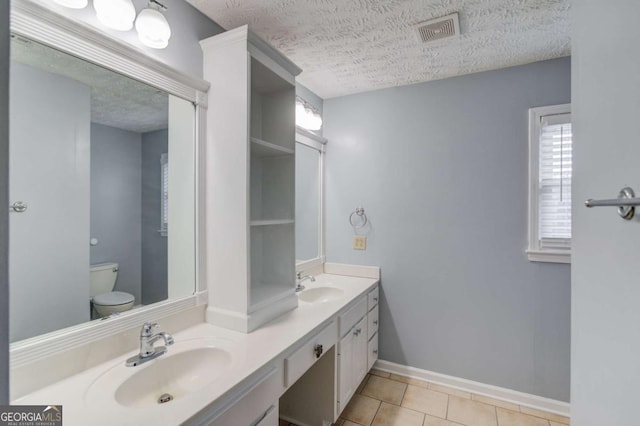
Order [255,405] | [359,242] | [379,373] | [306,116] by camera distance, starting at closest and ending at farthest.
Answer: [255,405], [306,116], [379,373], [359,242]

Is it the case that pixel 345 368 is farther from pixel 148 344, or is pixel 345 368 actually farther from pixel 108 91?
pixel 108 91

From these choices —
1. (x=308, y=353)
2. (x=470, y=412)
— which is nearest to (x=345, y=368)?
(x=308, y=353)

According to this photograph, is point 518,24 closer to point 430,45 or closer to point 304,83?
point 430,45

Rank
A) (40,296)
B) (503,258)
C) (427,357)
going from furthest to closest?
(427,357) → (503,258) → (40,296)

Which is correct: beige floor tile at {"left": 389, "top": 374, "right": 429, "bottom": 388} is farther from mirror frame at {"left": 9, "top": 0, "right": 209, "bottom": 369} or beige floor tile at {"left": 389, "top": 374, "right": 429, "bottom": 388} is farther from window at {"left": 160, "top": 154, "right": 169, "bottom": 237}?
window at {"left": 160, "top": 154, "right": 169, "bottom": 237}

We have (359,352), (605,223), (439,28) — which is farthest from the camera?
(359,352)

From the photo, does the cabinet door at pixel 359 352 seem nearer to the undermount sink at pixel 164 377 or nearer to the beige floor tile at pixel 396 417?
the beige floor tile at pixel 396 417

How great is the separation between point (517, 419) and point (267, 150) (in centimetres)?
233

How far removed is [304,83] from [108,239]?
5.87ft

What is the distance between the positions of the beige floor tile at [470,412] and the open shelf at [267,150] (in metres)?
1.99

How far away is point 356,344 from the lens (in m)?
2.02

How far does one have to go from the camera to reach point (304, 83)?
94.3 inches

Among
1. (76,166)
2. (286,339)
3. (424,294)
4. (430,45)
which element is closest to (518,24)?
(430,45)

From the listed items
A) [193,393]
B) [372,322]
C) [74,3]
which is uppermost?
[74,3]
